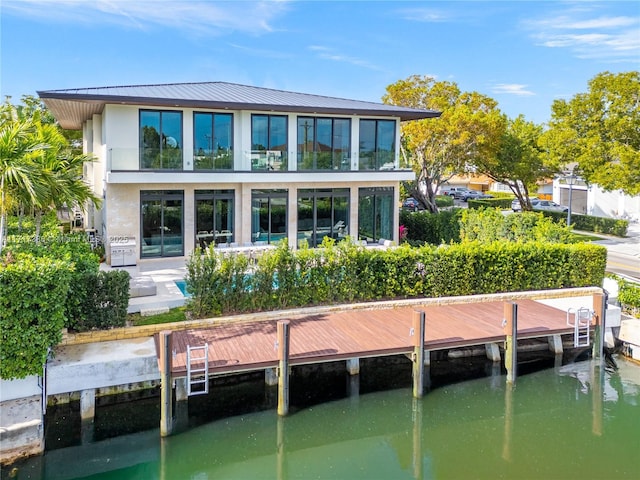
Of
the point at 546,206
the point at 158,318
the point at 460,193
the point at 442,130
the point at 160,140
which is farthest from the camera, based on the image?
the point at 460,193

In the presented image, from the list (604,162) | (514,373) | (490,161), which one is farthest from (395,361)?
(604,162)

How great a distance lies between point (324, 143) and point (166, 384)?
51.5ft

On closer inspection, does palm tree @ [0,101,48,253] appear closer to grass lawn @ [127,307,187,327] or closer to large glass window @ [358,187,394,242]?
grass lawn @ [127,307,187,327]

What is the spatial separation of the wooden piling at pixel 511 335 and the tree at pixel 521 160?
79.1ft

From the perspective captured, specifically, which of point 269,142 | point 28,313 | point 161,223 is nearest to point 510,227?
point 269,142

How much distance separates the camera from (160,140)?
2130 cm

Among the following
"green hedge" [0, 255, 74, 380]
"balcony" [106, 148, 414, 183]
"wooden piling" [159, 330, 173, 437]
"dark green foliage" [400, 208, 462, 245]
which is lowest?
"wooden piling" [159, 330, 173, 437]

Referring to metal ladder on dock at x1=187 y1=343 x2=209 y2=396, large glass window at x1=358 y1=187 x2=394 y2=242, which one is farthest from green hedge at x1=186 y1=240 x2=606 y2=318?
large glass window at x1=358 y1=187 x2=394 y2=242

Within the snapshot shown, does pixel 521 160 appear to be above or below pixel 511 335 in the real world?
above

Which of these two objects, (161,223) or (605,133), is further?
(605,133)

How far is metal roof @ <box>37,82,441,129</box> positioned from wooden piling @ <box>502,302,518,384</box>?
12586 millimetres

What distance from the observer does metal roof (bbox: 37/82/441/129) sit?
19.4 meters

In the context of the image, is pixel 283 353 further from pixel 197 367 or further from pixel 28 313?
pixel 28 313

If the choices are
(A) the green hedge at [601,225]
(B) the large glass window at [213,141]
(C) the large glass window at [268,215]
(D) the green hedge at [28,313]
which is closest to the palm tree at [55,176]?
(D) the green hedge at [28,313]
